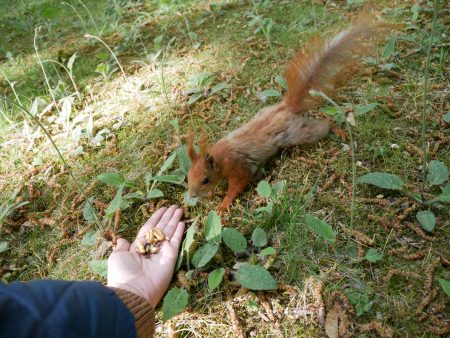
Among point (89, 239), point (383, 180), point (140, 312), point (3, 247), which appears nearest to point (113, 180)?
point (89, 239)

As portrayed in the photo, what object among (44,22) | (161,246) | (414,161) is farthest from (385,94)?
(44,22)

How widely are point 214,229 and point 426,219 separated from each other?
105cm

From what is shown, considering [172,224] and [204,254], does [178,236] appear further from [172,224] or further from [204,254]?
[204,254]

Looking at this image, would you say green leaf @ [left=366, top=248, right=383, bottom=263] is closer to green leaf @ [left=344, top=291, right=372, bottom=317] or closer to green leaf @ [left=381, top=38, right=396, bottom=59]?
green leaf @ [left=344, top=291, right=372, bottom=317]

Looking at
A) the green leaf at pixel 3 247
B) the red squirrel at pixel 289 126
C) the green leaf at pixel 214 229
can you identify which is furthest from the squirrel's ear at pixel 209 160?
the green leaf at pixel 3 247

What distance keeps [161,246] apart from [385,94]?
191 centimetres

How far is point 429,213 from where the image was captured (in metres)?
1.71

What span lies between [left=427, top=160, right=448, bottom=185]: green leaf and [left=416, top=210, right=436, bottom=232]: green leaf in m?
0.22

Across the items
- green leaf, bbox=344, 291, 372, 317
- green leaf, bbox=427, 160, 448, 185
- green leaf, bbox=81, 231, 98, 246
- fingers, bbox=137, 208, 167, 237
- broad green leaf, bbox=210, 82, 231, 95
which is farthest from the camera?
broad green leaf, bbox=210, 82, 231, 95

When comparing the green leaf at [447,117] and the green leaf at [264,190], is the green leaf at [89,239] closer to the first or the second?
the green leaf at [264,190]

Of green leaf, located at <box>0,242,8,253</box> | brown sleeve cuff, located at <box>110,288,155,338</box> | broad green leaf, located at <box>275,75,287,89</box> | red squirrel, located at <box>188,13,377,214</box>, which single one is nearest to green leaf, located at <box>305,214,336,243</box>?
red squirrel, located at <box>188,13,377,214</box>

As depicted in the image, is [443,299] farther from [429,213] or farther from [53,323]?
[53,323]

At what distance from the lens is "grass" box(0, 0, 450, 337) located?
5.22 ft

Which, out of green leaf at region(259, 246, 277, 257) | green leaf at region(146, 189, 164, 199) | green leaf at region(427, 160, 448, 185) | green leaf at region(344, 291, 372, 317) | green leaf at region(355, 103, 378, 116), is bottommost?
green leaf at region(344, 291, 372, 317)
